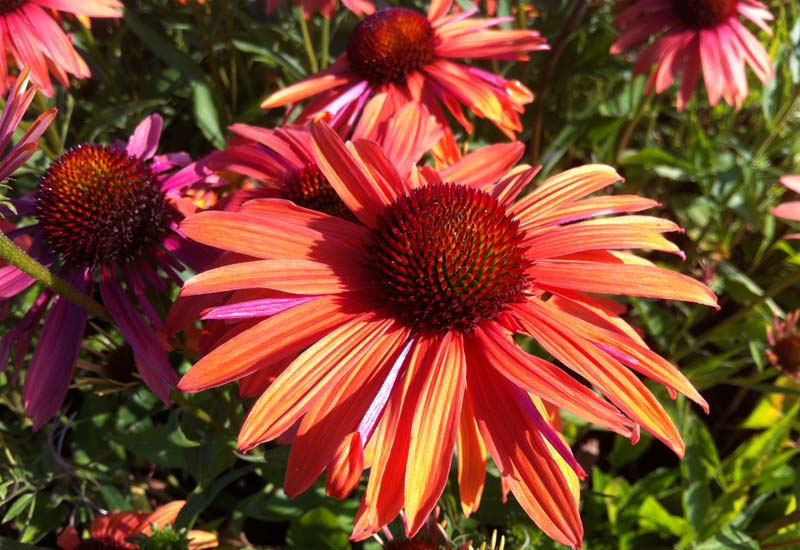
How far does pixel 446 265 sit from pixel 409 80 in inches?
30.0

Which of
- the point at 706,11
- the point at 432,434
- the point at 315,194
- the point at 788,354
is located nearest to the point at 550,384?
the point at 432,434

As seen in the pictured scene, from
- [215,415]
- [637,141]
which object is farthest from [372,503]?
[637,141]

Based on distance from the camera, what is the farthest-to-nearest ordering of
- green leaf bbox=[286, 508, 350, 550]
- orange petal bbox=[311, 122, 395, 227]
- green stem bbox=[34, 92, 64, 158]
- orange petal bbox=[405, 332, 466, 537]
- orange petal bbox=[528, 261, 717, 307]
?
green stem bbox=[34, 92, 64, 158] < green leaf bbox=[286, 508, 350, 550] < orange petal bbox=[311, 122, 395, 227] < orange petal bbox=[528, 261, 717, 307] < orange petal bbox=[405, 332, 466, 537]

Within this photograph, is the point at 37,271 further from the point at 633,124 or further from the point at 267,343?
the point at 633,124

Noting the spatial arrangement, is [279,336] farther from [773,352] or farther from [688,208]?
[688,208]

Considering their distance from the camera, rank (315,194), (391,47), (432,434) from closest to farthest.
Answer: (432,434), (315,194), (391,47)

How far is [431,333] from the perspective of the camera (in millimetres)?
910

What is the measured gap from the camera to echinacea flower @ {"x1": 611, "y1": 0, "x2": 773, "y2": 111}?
6.21 feet

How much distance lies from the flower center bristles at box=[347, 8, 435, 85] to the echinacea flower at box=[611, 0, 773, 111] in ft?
2.48

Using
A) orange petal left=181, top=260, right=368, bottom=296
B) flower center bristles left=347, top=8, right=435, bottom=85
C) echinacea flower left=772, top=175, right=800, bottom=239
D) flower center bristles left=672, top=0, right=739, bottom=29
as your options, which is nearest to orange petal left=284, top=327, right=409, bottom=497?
orange petal left=181, top=260, right=368, bottom=296

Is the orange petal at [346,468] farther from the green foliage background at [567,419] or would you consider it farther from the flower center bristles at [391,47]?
the flower center bristles at [391,47]

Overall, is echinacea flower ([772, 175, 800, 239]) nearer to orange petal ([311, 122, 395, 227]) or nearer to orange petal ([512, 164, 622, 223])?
orange petal ([512, 164, 622, 223])

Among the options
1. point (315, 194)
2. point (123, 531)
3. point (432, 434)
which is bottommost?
point (123, 531)

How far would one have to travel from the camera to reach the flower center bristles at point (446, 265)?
2.98 ft
